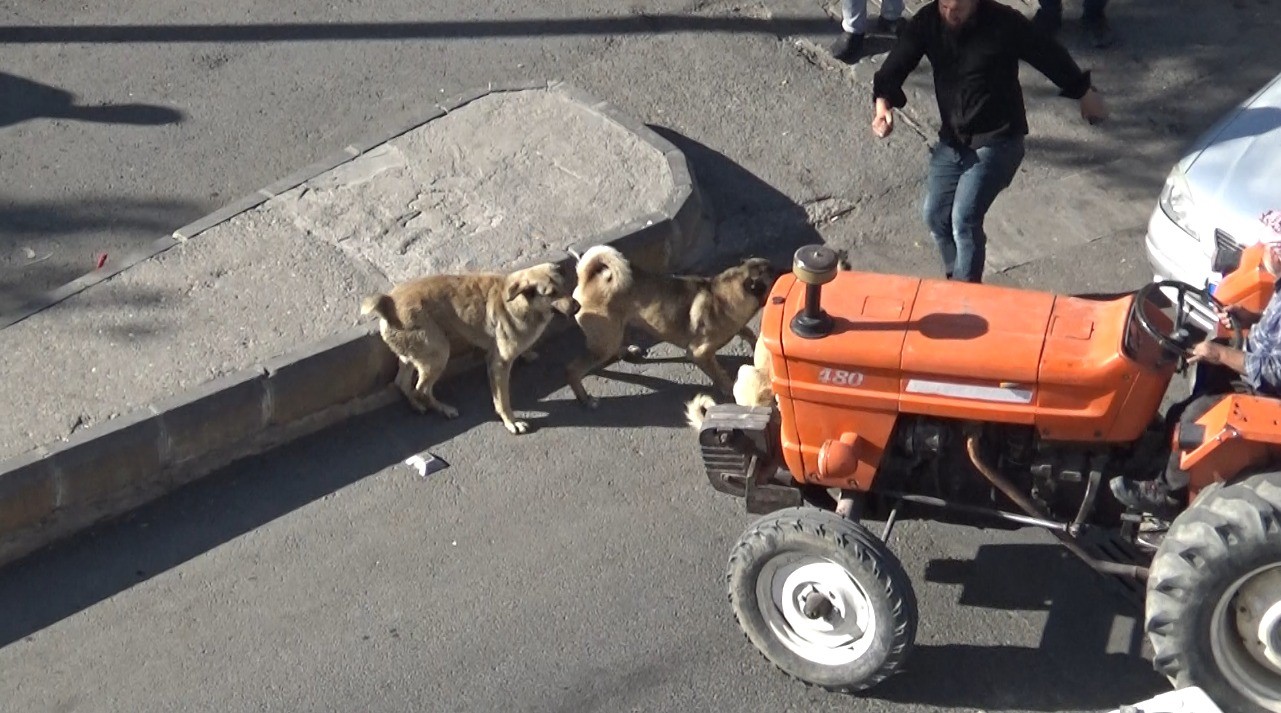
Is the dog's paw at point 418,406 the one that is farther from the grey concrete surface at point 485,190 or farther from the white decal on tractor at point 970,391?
the white decal on tractor at point 970,391

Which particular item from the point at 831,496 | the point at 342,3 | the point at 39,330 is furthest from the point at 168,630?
the point at 342,3

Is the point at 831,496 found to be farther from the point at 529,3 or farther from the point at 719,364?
the point at 529,3

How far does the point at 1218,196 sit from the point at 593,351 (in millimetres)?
3361

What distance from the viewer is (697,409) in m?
7.77

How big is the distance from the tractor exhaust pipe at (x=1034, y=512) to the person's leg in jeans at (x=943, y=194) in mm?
2518

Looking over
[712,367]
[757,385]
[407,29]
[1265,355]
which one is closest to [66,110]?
[407,29]

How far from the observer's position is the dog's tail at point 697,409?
7.63 meters

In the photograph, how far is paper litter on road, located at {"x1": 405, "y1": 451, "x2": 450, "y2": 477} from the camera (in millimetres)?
7922

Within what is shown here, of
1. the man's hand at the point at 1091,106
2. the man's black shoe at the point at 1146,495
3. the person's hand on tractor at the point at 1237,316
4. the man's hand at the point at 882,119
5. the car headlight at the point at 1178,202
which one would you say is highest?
the person's hand on tractor at the point at 1237,316

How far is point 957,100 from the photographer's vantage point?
8.02 meters

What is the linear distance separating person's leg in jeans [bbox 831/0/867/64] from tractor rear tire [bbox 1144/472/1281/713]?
5.88 m

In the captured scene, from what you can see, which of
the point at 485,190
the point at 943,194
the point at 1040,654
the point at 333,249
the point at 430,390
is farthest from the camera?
the point at 485,190

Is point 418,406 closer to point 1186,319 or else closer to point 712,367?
point 712,367

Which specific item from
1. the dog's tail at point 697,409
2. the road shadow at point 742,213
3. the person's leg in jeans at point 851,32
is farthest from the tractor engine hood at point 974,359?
the person's leg in jeans at point 851,32
